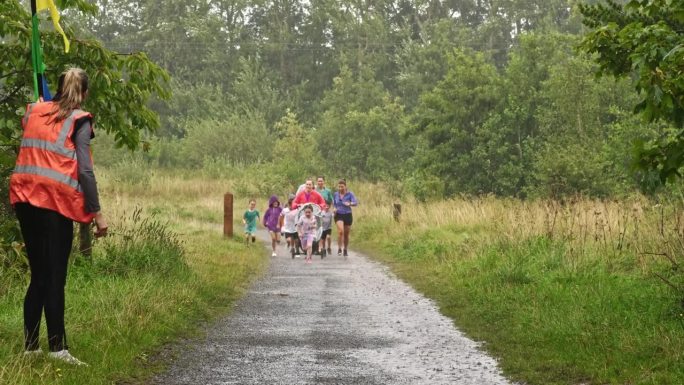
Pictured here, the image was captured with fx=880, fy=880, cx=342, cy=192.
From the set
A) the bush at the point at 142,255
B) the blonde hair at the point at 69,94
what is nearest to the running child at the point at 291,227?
the bush at the point at 142,255

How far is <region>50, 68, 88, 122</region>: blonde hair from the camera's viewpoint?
249 inches

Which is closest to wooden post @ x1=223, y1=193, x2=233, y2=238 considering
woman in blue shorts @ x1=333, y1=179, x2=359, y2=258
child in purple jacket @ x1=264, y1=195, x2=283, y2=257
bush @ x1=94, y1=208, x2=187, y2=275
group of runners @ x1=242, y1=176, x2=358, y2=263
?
child in purple jacket @ x1=264, y1=195, x2=283, y2=257

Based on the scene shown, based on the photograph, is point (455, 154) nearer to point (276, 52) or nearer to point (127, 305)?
point (127, 305)

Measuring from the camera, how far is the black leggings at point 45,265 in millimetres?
6285

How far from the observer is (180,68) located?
2992 inches

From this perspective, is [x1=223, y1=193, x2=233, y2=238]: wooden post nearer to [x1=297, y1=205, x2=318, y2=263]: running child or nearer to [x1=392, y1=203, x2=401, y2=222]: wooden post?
[x1=297, y1=205, x2=318, y2=263]: running child

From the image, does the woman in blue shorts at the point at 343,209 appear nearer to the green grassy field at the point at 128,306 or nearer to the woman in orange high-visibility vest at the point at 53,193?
the green grassy field at the point at 128,306

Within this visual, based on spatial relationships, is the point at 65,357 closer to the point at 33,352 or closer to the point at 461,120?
the point at 33,352

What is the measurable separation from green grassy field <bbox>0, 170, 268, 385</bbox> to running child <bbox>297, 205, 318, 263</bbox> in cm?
275

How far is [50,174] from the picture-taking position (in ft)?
20.5

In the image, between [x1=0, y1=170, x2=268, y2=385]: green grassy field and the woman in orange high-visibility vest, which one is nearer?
the woman in orange high-visibility vest

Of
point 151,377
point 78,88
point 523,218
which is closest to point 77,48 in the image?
point 78,88

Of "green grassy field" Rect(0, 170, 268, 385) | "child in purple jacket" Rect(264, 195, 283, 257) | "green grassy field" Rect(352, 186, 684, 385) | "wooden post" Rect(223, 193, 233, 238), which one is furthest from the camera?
"wooden post" Rect(223, 193, 233, 238)

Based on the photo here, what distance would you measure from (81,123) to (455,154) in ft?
90.5
